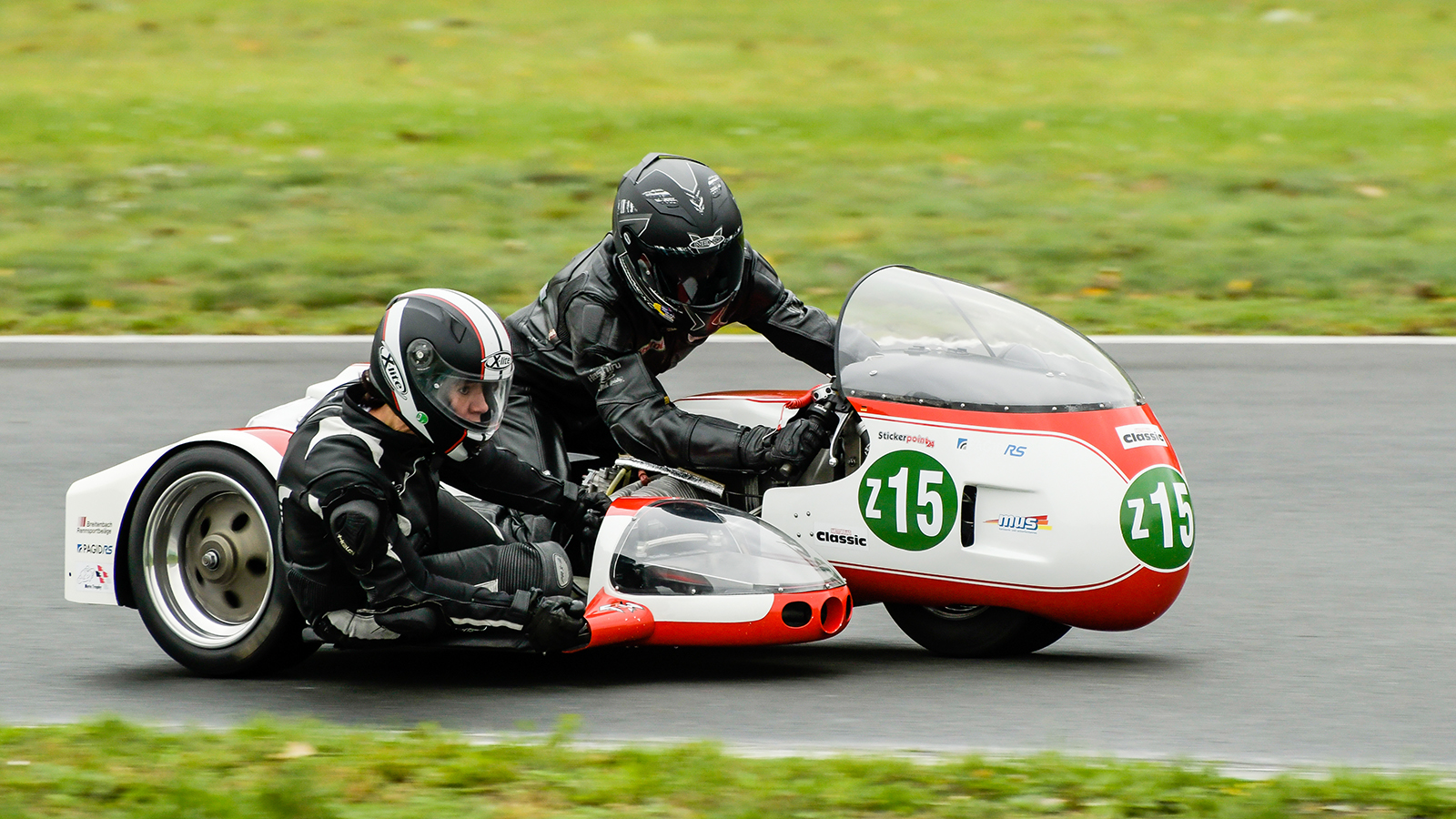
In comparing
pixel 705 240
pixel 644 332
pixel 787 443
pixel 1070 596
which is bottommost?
pixel 1070 596

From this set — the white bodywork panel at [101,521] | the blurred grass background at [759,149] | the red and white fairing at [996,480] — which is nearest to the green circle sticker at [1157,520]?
the red and white fairing at [996,480]

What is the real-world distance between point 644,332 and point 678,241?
1.20ft

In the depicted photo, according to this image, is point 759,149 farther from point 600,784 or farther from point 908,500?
point 600,784

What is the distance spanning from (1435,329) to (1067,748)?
673cm

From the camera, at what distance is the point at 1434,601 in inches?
249

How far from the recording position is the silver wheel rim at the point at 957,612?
577 cm

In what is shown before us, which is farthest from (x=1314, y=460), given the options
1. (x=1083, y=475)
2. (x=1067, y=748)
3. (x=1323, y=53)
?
(x=1323, y=53)

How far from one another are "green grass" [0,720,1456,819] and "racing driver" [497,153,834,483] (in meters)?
1.33

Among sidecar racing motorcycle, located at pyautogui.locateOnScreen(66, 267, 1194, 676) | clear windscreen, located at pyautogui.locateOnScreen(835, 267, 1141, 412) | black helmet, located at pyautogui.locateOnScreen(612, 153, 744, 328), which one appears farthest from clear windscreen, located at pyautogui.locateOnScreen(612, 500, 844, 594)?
black helmet, located at pyautogui.locateOnScreen(612, 153, 744, 328)

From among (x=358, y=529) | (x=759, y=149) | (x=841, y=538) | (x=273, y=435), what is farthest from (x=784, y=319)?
(x=759, y=149)

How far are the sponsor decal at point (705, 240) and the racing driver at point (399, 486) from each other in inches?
29.0

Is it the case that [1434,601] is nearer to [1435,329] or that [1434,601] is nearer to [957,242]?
[1435,329]

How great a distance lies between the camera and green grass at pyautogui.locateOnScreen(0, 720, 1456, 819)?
161 inches

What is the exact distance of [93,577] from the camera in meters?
5.77
